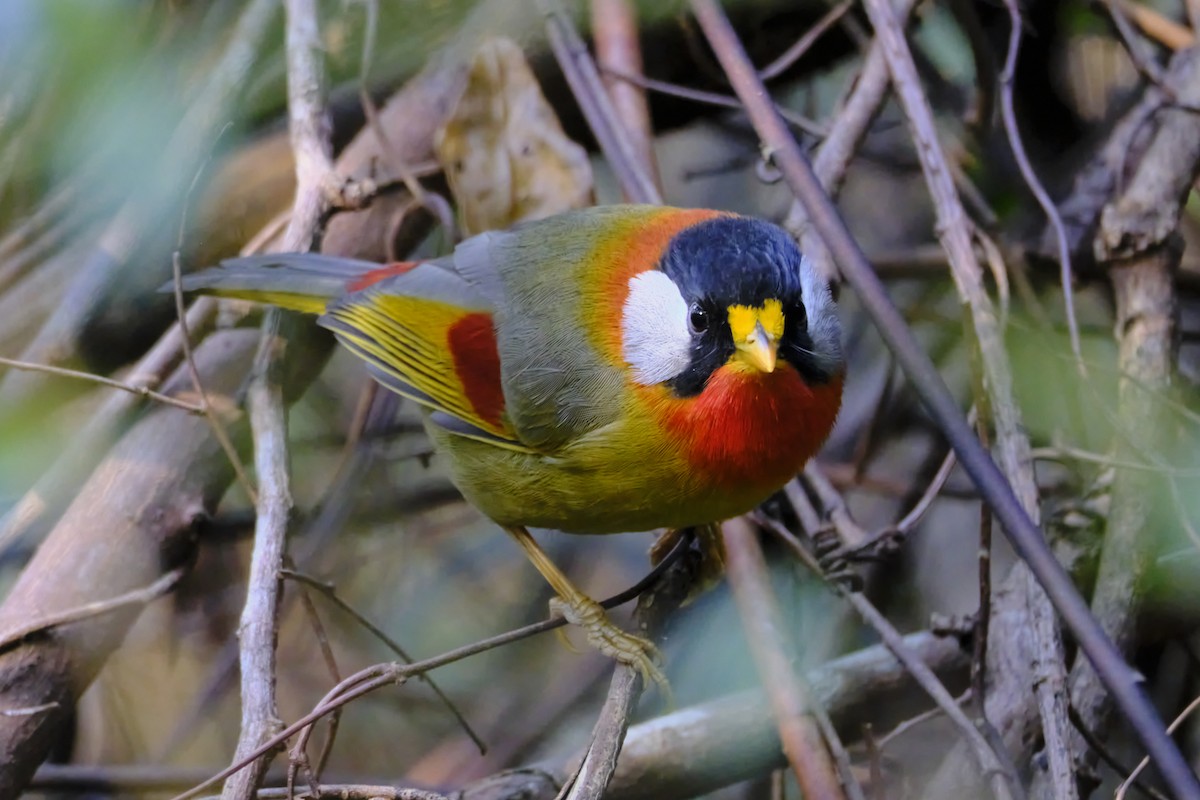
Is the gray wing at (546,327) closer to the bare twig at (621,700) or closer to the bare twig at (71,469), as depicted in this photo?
the bare twig at (621,700)

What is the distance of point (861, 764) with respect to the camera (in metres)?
2.55

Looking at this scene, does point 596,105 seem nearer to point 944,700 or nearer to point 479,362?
point 479,362

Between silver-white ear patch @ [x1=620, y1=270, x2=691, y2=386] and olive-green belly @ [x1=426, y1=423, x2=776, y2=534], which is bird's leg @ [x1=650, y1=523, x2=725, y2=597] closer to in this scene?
olive-green belly @ [x1=426, y1=423, x2=776, y2=534]

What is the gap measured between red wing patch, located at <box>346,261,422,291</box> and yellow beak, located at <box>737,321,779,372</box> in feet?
3.62

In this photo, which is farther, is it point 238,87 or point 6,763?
point 238,87

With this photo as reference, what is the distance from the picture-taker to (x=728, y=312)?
1.88m

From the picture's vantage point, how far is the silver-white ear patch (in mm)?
2000

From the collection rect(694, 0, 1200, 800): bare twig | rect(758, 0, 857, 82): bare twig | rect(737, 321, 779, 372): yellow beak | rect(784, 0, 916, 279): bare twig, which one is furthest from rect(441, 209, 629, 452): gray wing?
→ rect(758, 0, 857, 82): bare twig

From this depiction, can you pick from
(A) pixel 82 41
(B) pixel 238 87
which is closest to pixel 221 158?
(B) pixel 238 87

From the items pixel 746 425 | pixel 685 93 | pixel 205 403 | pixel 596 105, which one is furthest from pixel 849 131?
pixel 205 403

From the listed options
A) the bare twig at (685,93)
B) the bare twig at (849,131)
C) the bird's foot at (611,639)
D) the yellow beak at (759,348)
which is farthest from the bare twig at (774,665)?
the bare twig at (685,93)

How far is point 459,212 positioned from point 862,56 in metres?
1.26

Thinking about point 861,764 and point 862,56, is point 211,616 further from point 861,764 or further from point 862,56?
point 862,56

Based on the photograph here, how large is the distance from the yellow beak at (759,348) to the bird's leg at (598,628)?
0.59m
